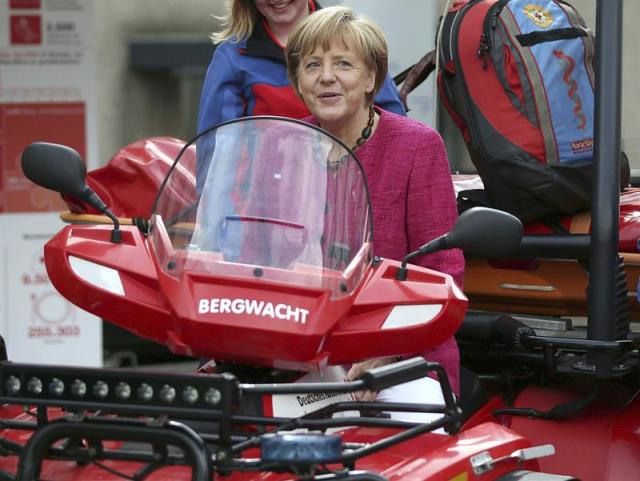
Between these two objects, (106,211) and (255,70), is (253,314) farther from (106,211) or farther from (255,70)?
(255,70)

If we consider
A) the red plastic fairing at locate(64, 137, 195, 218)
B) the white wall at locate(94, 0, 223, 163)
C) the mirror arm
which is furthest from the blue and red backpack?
the white wall at locate(94, 0, 223, 163)

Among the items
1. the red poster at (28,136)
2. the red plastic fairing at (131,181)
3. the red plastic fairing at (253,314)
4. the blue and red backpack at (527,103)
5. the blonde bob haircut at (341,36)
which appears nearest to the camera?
the red plastic fairing at (253,314)

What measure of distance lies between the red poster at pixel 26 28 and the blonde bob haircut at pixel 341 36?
402 centimetres

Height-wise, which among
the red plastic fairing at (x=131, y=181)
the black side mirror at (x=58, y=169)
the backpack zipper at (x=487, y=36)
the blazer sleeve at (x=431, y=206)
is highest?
the backpack zipper at (x=487, y=36)

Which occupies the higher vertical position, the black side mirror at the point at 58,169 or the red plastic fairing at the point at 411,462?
the black side mirror at the point at 58,169

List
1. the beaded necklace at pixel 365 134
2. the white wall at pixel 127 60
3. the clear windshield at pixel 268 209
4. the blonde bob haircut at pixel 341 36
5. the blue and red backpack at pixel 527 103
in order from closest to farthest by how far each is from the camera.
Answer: the clear windshield at pixel 268 209 → the blonde bob haircut at pixel 341 36 → the beaded necklace at pixel 365 134 → the blue and red backpack at pixel 527 103 → the white wall at pixel 127 60

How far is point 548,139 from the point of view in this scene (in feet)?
14.9

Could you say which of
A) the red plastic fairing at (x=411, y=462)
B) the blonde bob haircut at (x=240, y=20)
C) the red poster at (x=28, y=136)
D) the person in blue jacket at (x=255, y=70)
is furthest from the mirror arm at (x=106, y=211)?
the red poster at (x=28, y=136)

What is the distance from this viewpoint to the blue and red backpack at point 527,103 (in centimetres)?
455

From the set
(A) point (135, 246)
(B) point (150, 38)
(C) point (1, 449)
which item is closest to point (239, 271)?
(A) point (135, 246)

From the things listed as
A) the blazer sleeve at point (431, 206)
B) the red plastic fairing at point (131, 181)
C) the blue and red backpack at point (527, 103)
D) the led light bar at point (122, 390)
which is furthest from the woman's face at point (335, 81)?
Answer: the red plastic fairing at point (131, 181)

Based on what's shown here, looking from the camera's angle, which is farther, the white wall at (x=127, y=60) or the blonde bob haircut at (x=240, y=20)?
the white wall at (x=127, y=60)

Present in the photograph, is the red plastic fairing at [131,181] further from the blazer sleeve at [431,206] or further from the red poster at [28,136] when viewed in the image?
the red poster at [28,136]

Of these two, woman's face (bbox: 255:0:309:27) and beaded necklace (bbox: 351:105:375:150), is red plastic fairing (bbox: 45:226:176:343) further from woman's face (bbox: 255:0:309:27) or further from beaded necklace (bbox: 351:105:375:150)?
woman's face (bbox: 255:0:309:27)
